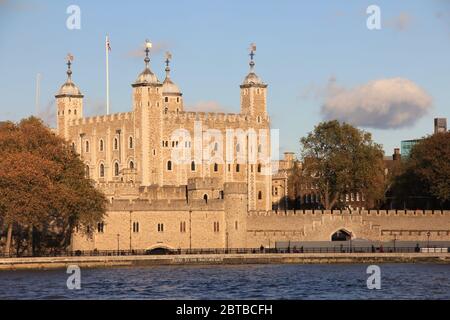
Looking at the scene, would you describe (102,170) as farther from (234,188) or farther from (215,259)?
(215,259)

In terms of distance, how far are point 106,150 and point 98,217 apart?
33.6 metres

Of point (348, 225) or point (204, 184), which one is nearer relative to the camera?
point (204, 184)

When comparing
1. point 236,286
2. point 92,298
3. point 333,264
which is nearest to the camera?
point 92,298

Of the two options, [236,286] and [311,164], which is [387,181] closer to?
[311,164]

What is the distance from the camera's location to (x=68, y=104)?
152 m

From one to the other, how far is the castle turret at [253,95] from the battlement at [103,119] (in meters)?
12.4

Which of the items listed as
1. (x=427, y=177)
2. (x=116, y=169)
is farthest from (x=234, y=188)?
(x=116, y=169)

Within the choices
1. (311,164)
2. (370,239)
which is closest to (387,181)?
(311,164)

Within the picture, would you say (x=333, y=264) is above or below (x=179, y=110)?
below

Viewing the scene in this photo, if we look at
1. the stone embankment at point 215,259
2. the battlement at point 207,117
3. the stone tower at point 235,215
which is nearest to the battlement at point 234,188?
the stone tower at point 235,215

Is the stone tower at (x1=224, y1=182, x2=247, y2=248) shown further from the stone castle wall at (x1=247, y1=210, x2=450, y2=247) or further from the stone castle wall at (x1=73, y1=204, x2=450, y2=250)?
the stone castle wall at (x1=247, y1=210, x2=450, y2=247)

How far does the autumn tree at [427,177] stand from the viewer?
131 m

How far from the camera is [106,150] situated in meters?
146

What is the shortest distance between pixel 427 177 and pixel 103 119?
31.6 meters
